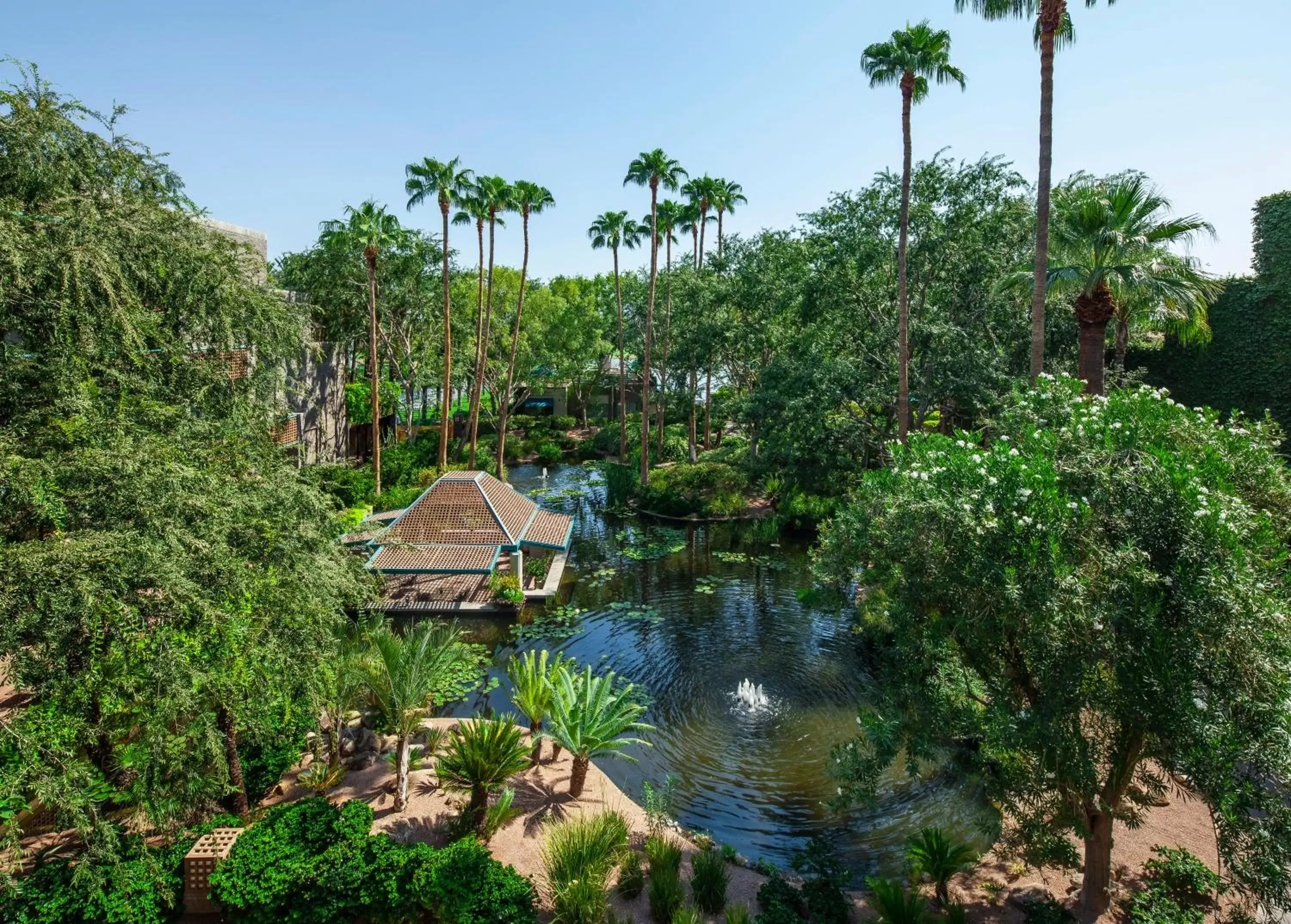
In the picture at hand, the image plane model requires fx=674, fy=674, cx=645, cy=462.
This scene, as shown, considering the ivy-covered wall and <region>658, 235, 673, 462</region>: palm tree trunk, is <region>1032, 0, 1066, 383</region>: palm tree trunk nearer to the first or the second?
the ivy-covered wall

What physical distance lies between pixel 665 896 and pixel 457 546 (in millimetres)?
12832

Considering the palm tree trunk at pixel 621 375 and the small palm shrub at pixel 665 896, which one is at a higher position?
the palm tree trunk at pixel 621 375

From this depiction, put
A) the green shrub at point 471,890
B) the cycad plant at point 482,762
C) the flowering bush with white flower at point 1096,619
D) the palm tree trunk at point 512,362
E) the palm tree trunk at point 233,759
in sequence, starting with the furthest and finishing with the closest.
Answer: the palm tree trunk at point 512,362
the cycad plant at point 482,762
the palm tree trunk at point 233,759
the green shrub at point 471,890
the flowering bush with white flower at point 1096,619

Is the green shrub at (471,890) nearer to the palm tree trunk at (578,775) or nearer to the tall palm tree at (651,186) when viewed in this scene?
the palm tree trunk at (578,775)

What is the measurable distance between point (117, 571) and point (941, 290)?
26.2 meters

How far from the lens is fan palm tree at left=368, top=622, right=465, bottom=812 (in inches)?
419

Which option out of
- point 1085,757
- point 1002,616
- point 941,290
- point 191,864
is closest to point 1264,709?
point 1085,757

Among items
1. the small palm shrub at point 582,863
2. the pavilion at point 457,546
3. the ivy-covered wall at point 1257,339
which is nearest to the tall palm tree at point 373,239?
the pavilion at point 457,546

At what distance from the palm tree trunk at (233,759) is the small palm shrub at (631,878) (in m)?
5.12

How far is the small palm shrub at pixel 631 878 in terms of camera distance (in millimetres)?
8656

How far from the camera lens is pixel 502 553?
21438 millimetres

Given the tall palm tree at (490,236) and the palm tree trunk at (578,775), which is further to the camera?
the tall palm tree at (490,236)

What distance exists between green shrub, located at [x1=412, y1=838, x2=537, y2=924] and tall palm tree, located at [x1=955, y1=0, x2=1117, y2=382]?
14131mm

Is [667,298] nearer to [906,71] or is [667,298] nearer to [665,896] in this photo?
[906,71]
